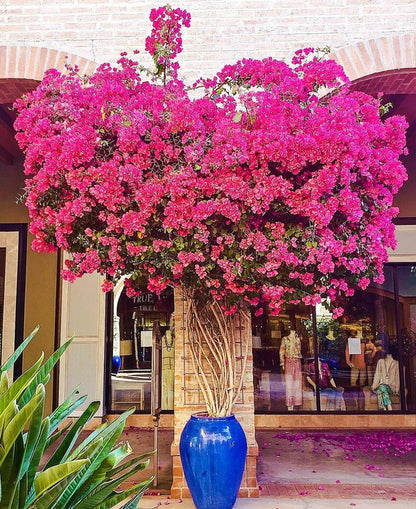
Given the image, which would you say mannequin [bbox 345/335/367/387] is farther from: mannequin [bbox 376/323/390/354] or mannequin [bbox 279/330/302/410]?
mannequin [bbox 279/330/302/410]

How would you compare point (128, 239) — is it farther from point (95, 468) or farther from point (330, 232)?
point (95, 468)

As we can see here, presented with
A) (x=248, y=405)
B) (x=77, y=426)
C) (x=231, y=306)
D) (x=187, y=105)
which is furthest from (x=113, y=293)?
(x=77, y=426)

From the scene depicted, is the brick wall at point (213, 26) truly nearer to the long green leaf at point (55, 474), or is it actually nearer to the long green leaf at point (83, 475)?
the long green leaf at point (83, 475)

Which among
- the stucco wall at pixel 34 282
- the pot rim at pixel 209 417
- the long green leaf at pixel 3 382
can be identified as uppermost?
the stucco wall at pixel 34 282

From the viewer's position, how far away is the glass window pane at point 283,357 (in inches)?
300

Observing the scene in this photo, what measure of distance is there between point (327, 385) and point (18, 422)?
6977 millimetres

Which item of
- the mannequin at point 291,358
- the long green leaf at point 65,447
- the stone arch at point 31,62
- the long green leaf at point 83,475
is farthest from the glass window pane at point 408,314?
the long green leaf at point 83,475

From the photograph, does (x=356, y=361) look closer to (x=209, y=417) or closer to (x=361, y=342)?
(x=361, y=342)

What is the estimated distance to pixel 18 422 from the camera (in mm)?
1314

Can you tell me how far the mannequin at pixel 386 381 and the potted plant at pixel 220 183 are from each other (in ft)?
15.3

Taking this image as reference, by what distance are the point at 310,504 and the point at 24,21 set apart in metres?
5.21

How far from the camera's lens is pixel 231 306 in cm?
371

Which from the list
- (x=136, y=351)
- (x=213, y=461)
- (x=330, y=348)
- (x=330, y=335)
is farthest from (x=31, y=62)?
(x=330, y=348)

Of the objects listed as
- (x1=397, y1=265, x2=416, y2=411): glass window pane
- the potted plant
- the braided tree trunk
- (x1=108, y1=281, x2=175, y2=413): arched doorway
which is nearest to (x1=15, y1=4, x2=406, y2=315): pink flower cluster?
the potted plant
